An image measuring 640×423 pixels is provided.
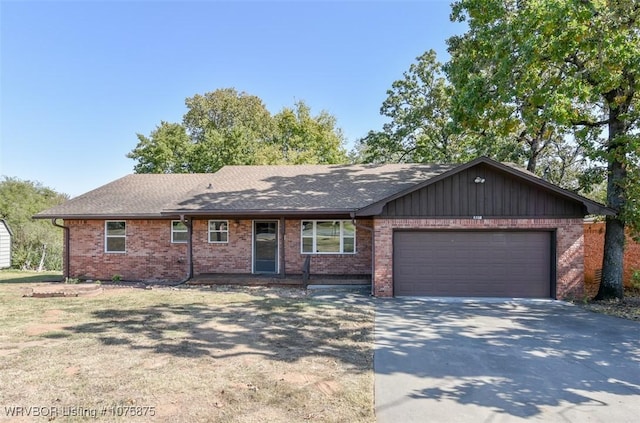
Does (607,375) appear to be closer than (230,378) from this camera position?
No

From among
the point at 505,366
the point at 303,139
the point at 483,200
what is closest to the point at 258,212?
the point at 483,200

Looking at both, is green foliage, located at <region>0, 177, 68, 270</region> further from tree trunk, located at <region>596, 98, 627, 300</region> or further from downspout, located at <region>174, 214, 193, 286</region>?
tree trunk, located at <region>596, 98, 627, 300</region>

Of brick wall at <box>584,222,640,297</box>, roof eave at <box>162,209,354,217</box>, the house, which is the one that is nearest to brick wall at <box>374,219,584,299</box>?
the house

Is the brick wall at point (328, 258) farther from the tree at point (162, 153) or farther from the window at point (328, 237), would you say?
the tree at point (162, 153)

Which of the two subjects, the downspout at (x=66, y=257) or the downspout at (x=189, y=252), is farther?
the downspout at (x=66, y=257)

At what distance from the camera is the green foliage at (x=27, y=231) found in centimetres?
2114

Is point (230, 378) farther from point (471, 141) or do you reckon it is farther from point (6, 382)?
point (471, 141)

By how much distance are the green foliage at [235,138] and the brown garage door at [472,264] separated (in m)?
17.9

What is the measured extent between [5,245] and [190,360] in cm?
2403

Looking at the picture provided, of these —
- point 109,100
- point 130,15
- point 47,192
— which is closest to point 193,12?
point 130,15

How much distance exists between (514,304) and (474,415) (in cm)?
702

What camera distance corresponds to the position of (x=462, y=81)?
12.2m

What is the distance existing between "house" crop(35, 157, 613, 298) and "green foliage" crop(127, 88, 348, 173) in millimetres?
9812

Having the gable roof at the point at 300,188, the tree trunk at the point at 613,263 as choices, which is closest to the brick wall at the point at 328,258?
the gable roof at the point at 300,188
